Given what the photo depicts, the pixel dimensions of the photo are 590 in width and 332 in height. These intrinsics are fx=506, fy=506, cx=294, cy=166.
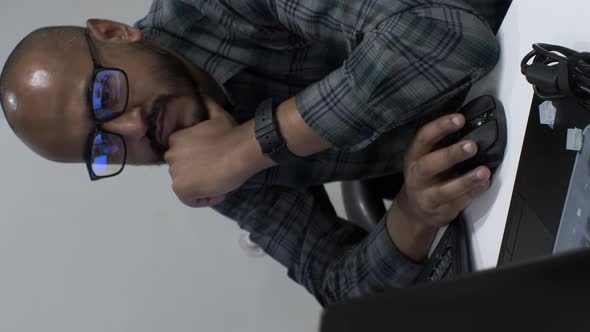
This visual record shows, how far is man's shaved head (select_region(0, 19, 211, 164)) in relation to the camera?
78 centimetres

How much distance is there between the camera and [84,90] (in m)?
0.78

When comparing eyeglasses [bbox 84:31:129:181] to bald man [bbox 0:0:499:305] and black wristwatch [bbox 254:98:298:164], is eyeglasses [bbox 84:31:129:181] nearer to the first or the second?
bald man [bbox 0:0:499:305]

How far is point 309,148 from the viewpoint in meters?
0.66

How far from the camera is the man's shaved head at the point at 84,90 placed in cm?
78

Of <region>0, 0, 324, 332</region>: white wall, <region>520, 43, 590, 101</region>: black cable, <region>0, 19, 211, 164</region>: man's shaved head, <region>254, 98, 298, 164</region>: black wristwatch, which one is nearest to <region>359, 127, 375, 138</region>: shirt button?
<region>254, 98, 298, 164</region>: black wristwatch

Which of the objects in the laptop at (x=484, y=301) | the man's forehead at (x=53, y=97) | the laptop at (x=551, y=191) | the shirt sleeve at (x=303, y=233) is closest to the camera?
the laptop at (x=484, y=301)

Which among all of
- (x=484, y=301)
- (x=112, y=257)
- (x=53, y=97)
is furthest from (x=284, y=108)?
(x=112, y=257)

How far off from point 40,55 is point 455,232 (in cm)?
66

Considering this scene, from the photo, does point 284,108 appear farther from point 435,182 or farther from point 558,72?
point 558,72

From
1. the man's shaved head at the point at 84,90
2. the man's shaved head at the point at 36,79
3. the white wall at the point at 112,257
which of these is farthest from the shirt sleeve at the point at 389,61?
the white wall at the point at 112,257

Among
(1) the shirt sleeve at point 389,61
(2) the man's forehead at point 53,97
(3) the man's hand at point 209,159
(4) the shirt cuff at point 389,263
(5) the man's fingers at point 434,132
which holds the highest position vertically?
(1) the shirt sleeve at point 389,61

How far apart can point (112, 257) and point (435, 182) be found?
39.6 inches

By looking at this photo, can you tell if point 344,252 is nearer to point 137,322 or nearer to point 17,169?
point 137,322

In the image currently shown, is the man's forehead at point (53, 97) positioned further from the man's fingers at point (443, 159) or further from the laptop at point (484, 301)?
the laptop at point (484, 301)
